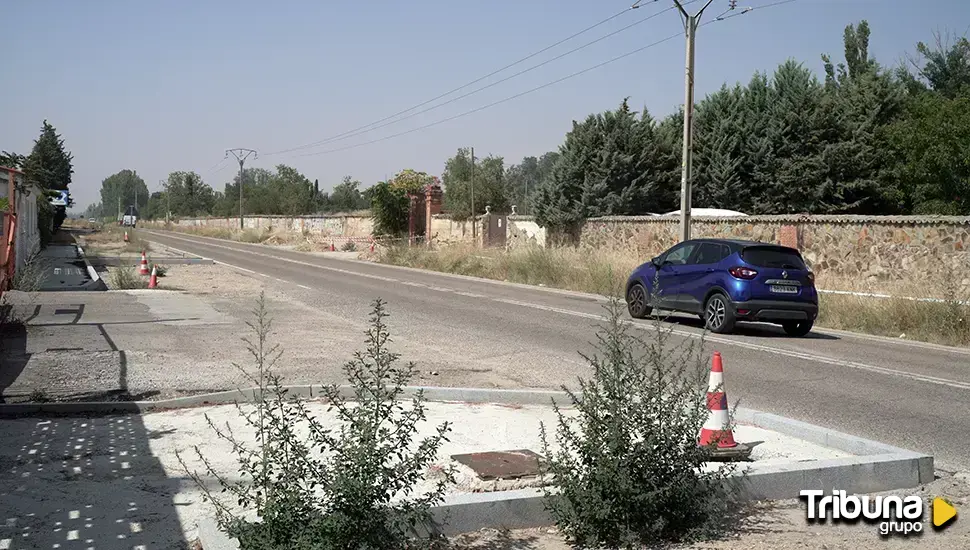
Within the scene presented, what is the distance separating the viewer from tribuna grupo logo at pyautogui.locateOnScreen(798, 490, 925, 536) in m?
5.47

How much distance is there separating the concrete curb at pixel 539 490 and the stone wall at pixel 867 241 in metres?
15.1

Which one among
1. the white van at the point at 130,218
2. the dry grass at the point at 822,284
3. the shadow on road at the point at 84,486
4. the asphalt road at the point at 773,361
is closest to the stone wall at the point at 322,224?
the dry grass at the point at 822,284

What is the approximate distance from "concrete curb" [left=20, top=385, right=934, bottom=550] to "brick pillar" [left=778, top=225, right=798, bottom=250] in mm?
20104

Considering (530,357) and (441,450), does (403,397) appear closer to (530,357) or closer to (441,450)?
(441,450)

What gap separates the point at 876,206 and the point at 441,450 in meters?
38.2

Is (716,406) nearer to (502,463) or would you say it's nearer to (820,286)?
(502,463)

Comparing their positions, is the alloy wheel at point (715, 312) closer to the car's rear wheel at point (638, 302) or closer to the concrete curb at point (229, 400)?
the car's rear wheel at point (638, 302)

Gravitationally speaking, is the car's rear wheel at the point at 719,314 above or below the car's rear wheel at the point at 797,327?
above

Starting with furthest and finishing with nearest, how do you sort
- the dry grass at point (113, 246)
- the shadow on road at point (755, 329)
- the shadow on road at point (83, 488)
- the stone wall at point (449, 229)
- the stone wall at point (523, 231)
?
the stone wall at point (449, 229) → the dry grass at point (113, 246) → the stone wall at point (523, 231) → the shadow on road at point (755, 329) → the shadow on road at point (83, 488)

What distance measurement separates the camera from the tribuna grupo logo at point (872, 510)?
5.47 metres

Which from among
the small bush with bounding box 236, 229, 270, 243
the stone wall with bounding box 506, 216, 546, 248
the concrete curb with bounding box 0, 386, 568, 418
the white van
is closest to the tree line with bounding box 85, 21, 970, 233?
the stone wall with bounding box 506, 216, 546, 248

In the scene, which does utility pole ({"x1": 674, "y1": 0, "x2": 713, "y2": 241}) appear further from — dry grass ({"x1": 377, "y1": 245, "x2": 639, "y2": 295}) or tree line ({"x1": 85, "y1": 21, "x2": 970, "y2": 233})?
tree line ({"x1": 85, "y1": 21, "x2": 970, "y2": 233})

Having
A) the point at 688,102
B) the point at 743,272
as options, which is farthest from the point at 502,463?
the point at 688,102

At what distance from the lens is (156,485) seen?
20.0 feet
